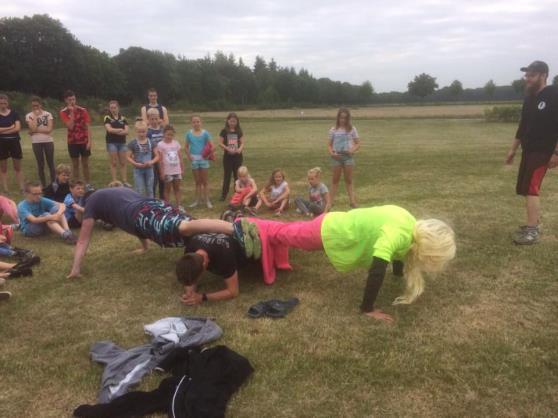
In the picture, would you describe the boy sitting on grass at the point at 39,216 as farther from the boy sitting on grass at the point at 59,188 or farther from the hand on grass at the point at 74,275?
the hand on grass at the point at 74,275

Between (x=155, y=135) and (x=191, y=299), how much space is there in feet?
15.7

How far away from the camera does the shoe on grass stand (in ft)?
20.4

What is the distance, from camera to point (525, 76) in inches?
237

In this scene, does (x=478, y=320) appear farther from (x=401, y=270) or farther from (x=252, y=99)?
(x=252, y=99)

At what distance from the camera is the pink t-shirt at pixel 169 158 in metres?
8.07

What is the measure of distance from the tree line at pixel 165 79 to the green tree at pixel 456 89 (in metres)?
0.22

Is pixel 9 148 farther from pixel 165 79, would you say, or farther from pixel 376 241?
pixel 165 79

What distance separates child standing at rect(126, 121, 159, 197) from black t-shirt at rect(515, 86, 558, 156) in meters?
5.83

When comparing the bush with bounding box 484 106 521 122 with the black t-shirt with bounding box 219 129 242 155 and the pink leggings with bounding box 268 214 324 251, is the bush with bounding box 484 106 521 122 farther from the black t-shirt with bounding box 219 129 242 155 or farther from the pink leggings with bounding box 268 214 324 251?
the pink leggings with bounding box 268 214 324 251

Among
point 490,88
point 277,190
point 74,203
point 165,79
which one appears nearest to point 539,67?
point 277,190

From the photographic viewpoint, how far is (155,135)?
857cm

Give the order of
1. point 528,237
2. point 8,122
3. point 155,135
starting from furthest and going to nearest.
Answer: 1. point 8,122
2. point 155,135
3. point 528,237

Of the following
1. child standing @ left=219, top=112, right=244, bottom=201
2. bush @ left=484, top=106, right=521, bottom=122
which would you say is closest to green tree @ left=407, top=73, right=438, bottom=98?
bush @ left=484, top=106, right=521, bottom=122

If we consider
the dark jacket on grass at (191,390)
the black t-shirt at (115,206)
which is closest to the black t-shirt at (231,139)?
the black t-shirt at (115,206)
